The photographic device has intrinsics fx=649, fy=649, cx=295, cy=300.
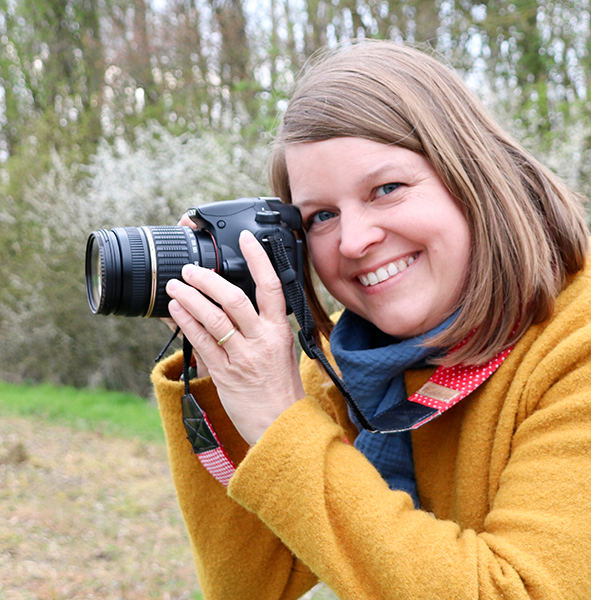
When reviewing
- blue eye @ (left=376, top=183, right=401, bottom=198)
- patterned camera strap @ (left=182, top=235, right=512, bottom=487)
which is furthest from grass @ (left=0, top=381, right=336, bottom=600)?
blue eye @ (left=376, top=183, right=401, bottom=198)

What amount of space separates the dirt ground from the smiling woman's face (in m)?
1.79

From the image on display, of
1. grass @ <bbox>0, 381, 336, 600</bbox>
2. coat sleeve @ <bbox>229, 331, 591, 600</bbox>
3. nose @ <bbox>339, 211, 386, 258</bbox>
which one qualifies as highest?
nose @ <bbox>339, 211, 386, 258</bbox>

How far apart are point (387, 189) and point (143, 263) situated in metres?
0.50

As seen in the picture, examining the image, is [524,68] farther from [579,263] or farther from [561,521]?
[561,521]

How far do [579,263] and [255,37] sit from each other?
22.1 feet

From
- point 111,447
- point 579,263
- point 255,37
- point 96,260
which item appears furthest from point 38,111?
point 579,263

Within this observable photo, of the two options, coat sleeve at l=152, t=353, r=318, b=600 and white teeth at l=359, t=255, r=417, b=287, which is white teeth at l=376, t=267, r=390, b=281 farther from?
coat sleeve at l=152, t=353, r=318, b=600

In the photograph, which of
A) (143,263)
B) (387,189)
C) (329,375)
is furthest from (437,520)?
(143,263)

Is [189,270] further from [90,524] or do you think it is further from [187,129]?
[187,129]

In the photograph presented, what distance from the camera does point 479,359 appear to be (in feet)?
4.03

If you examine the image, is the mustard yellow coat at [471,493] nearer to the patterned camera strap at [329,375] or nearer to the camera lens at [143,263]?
the patterned camera strap at [329,375]

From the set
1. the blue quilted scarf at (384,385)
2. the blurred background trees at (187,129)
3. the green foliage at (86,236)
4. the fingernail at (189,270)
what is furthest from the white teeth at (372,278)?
the green foliage at (86,236)

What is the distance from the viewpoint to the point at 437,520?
1.06 m

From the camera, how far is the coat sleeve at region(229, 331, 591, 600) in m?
0.96
